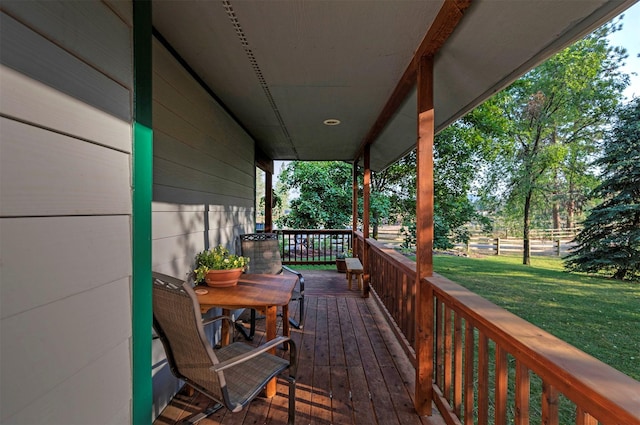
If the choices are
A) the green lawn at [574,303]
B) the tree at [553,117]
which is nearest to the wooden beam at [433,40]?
the green lawn at [574,303]

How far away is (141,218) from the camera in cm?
120

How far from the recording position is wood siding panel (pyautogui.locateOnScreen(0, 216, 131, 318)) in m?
0.70

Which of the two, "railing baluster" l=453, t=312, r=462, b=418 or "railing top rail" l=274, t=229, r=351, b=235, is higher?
"railing top rail" l=274, t=229, r=351, b=235

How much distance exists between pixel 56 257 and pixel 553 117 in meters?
12.7

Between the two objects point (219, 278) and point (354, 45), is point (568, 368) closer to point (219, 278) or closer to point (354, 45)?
point (354, 45)

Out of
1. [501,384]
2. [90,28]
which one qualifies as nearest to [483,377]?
[501,384]

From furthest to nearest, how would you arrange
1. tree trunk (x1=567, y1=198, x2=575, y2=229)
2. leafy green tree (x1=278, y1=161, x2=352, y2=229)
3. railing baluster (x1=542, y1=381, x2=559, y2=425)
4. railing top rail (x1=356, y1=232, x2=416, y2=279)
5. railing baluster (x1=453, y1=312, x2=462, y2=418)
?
tree trunk (x1=567, y1=198, x2=575, y2=229)
leafy green tree (x1=278, y1=161, x2=352, y2=229)
railing top rail (x1=356, y1=232, x2=416, y2=279)
railing baluster (x1=453, y1=312, x2=462, y2=418)
railing baluster (x1=542, y1=381, x2=559, y2=425)

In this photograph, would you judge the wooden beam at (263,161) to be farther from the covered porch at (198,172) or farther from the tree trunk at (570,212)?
the tree trunk at (570,212)

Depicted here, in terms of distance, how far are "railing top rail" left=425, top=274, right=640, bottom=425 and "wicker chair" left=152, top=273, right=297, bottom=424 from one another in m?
1.13

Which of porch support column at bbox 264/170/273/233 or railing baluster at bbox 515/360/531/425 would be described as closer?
railing baluster at bbox 515/360/531/425

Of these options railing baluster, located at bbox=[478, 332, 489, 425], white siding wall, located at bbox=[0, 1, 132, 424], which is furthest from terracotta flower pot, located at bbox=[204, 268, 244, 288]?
railing baluster, located at bbox=[478, 332, 489, 425]

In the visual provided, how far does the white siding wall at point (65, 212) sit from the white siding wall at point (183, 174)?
92 centimetres

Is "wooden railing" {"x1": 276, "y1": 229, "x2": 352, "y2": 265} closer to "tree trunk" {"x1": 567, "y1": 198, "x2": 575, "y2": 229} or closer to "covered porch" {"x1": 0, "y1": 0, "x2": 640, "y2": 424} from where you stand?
"covered porch" {"x1": 0, "y1": 0, "x2": 640, "y2": 424}

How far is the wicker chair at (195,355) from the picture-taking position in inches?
54.2
